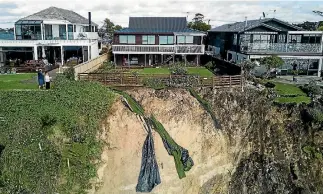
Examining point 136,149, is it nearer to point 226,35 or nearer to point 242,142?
point 242,142

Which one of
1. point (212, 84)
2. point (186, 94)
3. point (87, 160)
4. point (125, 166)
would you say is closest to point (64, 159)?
point (87, 160)

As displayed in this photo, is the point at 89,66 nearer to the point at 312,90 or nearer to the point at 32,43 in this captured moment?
the point at 32,43

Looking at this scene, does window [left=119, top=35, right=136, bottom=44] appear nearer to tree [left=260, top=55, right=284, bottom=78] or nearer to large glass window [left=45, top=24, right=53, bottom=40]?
large glass window [left=45, top=24, right=53, bottom=40]

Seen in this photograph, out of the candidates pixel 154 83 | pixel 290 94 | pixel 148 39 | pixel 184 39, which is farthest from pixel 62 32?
pixel 290 94

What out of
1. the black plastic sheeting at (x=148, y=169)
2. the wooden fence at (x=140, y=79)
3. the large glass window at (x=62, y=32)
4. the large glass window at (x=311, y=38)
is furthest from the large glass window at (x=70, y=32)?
the large glass window at (x=311, y=38)

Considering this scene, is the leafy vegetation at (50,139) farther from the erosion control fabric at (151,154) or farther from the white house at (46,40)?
the white house at (46,40)

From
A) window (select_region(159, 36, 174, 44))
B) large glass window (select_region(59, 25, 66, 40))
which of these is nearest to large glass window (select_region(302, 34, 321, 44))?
window (select_region(159, 36, 174, 44))
